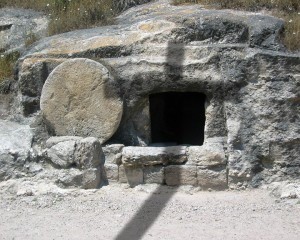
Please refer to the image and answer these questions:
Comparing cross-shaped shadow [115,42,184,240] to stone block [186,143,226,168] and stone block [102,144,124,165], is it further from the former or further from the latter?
stone block [102,144,124,165]

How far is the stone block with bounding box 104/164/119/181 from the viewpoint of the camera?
5.84 metres

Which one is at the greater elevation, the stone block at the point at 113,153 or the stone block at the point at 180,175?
the stone block at the point at 113,153

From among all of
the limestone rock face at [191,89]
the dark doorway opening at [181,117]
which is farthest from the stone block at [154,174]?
the dark doorway opening at [181,117]

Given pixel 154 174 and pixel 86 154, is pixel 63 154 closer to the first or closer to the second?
pixel 86 154

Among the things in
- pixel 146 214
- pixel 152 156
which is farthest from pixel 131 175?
pixel 146 214

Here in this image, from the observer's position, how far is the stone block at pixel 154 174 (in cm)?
577

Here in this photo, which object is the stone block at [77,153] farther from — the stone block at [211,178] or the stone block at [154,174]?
the stone block at [211,178]

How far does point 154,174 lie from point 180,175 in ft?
0.90

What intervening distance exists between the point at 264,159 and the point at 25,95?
9.01ft

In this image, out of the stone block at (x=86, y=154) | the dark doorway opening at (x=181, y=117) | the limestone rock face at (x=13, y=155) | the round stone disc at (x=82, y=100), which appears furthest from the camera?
the dark doorway opening at (x=181, y=117)

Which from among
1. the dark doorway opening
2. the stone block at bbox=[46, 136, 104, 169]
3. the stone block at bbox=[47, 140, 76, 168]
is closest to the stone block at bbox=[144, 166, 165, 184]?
the stone block at bbox=[46, 136, 104, 169]

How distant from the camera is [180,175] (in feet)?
18.9

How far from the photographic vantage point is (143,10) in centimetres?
744

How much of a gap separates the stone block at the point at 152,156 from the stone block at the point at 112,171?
148mm
